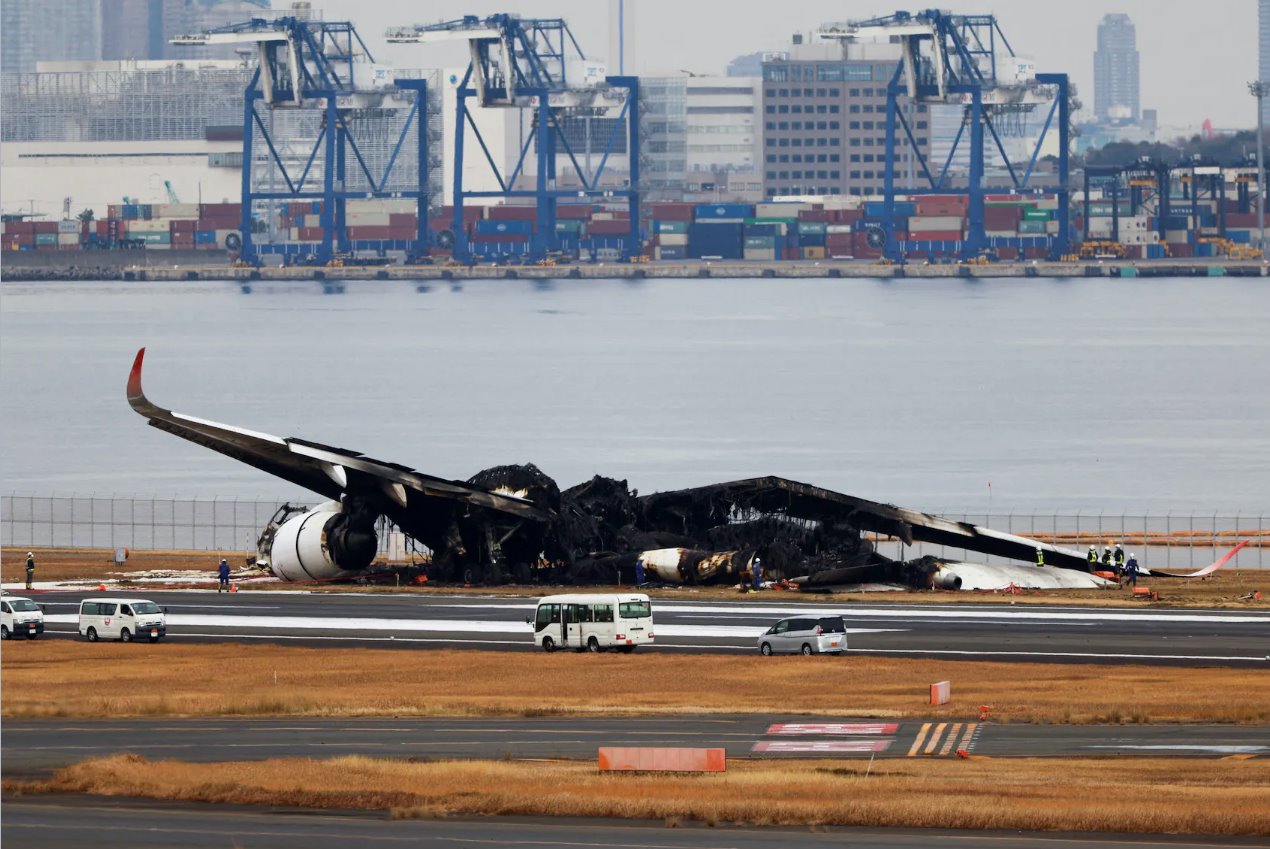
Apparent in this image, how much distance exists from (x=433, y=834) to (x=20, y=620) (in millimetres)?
28654

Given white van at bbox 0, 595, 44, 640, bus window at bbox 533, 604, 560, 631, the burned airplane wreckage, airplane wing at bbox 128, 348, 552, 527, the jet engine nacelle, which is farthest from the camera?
the jet engine nacelle

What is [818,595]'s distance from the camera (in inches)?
2527

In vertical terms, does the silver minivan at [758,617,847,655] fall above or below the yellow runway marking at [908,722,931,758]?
below

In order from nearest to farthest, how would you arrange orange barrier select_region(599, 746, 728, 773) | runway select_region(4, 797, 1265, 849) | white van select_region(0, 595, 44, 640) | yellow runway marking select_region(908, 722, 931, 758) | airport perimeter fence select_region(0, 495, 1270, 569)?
1. runway select_region(4, 797, 1265, 849)
2. orange barrier select_region(599, 746, 728, 773)
3. yellow runway marking select_region(908, 722, 931, 758)
4. white van select_region(0, 595, 44, 640)
5. airport perimeter fence select_region(0, 495, 1270, 569)

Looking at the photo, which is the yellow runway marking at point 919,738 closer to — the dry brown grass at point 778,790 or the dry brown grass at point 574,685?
the dry brown grass at point 778,790

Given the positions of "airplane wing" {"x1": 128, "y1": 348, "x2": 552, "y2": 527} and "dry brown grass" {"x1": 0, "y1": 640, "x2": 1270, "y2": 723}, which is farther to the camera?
"airplane wing" {"x1": 128, "y1": 348, "x2": 552, "y2": 527}

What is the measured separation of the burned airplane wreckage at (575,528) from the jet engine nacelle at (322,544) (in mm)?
47

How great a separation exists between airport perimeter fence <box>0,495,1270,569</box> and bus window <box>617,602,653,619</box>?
21875 millimetres

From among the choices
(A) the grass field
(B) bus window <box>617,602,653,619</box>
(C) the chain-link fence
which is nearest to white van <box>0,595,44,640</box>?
(A) the grass field

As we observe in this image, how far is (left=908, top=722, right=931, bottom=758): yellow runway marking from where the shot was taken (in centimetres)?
3588

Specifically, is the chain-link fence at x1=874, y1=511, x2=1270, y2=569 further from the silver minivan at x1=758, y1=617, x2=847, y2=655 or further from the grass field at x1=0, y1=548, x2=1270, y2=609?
the silver minivan at x1=758, y1=617, x2=847, y2=655

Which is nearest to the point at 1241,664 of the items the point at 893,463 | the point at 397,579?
the point at 397,579

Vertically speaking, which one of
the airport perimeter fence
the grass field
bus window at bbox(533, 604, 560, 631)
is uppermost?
bus window at bbox(533, 604, 560, 631)

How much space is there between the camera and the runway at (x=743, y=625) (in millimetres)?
50750
